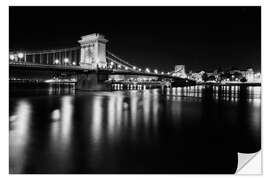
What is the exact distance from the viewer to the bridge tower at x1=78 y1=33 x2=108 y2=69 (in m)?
29.7

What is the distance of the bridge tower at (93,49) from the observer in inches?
1168

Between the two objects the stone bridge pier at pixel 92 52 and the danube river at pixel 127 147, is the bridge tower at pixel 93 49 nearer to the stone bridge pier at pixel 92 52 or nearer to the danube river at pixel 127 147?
the stone bridge pier at pixel 92 52

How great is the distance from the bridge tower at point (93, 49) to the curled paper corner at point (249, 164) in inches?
1035

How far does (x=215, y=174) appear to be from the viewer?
343 cm

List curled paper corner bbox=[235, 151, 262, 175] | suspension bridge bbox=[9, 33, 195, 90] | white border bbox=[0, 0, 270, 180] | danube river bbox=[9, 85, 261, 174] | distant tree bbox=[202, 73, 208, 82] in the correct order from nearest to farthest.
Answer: danube river bbox=[9, 85, 261, 174], curled paper corner bbox=[235, 151, 262, 175], white border bbox=[0, 0, 270, 180], suspension bridge bbox=[9, 33, 195, 90], distant tree bbox=[202, 73, 208, 82]

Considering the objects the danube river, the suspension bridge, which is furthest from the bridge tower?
the danube river

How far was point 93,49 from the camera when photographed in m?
30.0

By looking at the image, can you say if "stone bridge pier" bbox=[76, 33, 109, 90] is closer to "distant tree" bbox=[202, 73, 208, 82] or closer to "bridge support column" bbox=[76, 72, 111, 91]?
"bridge support column" bbox=[76, 72, 111, 91]

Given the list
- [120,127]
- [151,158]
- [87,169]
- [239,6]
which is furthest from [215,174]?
[239,6]

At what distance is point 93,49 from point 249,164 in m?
27.9

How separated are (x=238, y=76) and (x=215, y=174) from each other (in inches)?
2500

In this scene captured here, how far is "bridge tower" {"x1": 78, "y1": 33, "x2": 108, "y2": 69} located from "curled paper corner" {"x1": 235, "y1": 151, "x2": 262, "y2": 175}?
26.3 meters
